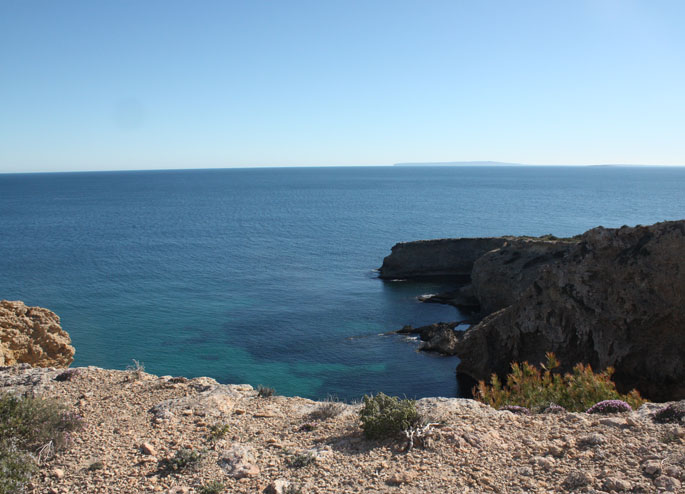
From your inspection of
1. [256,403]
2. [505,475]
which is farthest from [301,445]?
[505,475]

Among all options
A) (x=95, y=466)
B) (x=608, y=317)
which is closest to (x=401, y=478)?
(x=95, y=466)

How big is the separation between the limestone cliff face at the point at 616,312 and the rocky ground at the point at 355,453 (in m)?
12.9

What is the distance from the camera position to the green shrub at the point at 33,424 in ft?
36.4

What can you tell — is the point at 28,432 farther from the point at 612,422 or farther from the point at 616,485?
the point at 612,422

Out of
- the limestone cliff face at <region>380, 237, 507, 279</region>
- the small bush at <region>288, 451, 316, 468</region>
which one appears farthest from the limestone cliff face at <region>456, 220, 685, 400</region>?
the limestone cliff face at <region>380, 237, 507, 279</region>

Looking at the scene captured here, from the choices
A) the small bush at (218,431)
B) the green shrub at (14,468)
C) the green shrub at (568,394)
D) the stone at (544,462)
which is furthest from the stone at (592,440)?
the green shrub at (14,468)

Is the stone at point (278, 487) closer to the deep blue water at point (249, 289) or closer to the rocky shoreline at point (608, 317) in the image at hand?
the rocky shoreline at point (608, 317)

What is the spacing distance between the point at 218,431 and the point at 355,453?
3465 millimetres

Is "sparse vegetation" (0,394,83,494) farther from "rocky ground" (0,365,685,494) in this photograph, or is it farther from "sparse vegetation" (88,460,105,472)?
"sparse vegetation" (88,460,105,472)

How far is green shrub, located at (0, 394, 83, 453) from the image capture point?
1110 cm

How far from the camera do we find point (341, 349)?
3931 cm

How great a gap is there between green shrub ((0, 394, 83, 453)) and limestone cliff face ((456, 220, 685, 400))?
75.3 ft

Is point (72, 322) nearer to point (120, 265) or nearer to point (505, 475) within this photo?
point (120, 265)

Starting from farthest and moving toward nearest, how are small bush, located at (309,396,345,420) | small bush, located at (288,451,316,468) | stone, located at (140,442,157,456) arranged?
1. small bush, located at (309,396,345,420)
2. stone, located at (140,442,157,456)
3. small bush, located at (288,451,316,468)
